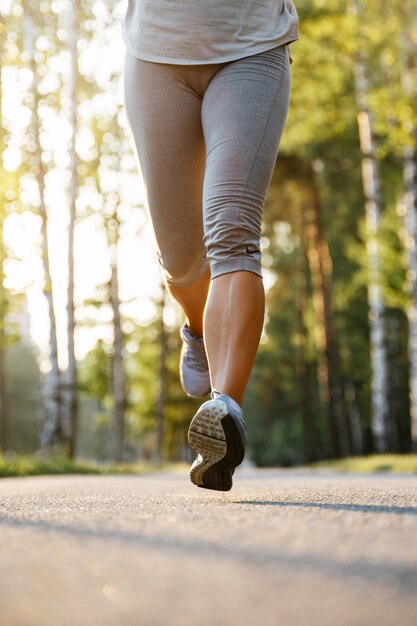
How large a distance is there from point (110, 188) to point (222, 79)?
16.7 meters

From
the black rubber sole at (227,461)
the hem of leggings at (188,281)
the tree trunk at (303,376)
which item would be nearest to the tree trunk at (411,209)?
the tree trunk at (303,376)

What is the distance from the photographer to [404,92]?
14320mm

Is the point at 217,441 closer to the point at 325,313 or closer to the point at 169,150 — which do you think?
the point at 169,150

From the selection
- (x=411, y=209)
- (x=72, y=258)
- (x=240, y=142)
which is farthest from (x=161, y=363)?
(x=240, y=142)

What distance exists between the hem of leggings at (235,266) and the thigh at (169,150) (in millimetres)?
509

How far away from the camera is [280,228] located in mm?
28172

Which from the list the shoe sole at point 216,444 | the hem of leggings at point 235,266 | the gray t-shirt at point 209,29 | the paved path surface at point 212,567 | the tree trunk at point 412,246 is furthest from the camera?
the tree trunk at point 412,246

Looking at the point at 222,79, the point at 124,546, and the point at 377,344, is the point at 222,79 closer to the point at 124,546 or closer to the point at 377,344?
the point at 124,546

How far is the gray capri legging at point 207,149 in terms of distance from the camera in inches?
113

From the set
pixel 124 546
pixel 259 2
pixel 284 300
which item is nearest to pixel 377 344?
pixel 284 300

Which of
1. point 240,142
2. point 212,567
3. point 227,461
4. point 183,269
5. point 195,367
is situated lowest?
point 212,567

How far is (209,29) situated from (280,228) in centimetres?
2522

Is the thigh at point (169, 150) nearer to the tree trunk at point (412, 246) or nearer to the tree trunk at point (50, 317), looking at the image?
the tree trunk at point (50, 317)

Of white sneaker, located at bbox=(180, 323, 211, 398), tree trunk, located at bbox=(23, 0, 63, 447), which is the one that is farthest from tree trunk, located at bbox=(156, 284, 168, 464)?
white sneaker, located at bbox=(180, 323, 211, 398)
